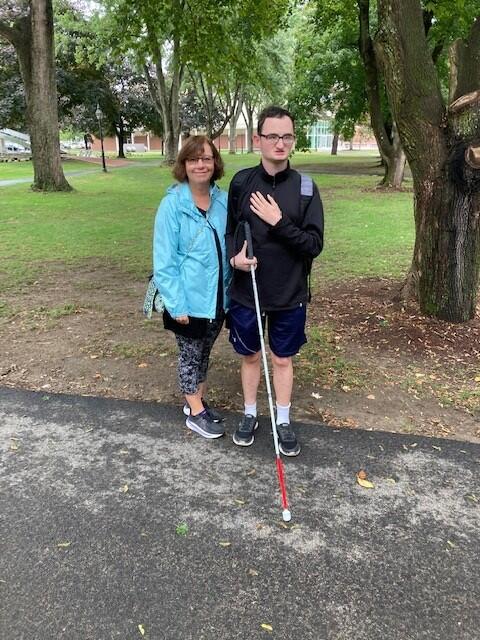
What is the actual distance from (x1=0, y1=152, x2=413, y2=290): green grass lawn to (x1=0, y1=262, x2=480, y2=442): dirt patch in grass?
5.78 ft

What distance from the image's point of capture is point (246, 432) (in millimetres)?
3664

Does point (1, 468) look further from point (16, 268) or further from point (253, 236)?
point (16, 268)

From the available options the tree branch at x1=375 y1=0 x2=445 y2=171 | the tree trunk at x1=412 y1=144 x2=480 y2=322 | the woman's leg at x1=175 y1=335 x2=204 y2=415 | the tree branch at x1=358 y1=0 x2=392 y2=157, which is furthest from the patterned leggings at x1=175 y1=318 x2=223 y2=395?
the tree branch at x1=358 y1=0 x2=392 y2=157

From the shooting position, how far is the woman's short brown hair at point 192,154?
332 cm

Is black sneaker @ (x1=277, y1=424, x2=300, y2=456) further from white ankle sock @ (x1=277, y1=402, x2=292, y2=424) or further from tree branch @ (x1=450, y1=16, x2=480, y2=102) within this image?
tree branch @ (x1=450, y1=16, x2=480, y2=102)

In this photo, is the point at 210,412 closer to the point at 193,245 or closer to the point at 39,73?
the point at 193,245

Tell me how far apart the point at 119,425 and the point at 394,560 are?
2.01 metres

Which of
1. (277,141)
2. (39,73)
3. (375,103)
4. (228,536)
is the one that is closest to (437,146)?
(277,141)

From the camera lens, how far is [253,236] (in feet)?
10.8

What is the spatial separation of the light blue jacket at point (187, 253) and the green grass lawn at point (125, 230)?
15.2 ft

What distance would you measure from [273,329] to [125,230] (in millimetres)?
8953

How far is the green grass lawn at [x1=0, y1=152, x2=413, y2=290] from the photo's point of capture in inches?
344

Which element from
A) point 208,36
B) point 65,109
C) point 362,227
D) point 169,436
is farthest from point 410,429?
point 65,109

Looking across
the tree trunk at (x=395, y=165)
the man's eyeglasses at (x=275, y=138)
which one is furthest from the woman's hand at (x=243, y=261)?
the tree trunk at (x=395, y=165)
